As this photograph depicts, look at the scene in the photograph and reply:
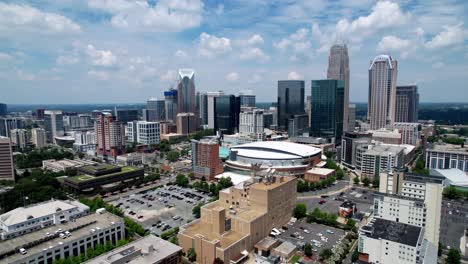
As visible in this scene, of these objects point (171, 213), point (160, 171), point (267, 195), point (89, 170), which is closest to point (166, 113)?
point (160, 171)

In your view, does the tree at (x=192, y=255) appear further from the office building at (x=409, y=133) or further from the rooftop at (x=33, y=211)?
the office building at (x=409, y=133)

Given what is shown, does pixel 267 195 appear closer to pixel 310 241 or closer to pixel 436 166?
pixel 310 241

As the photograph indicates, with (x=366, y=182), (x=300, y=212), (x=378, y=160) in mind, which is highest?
(x=378, y=160)

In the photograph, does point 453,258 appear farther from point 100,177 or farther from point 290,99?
point 290,99

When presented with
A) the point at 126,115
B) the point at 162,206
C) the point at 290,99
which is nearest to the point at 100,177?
the point at 162,206

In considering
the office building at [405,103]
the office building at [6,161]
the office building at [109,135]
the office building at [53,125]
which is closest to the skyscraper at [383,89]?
the office building at [405,103]
